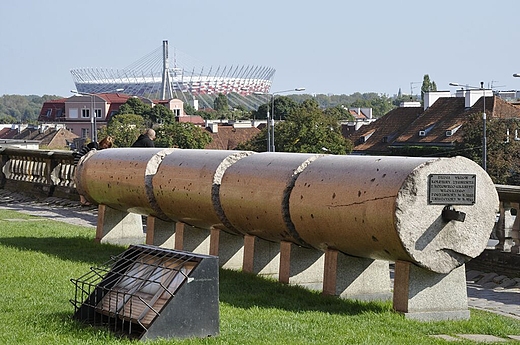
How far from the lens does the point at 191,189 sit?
39.5 ft

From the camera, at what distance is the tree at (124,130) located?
102250mm

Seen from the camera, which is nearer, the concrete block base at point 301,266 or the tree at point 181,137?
the concrete block base at point 301,266

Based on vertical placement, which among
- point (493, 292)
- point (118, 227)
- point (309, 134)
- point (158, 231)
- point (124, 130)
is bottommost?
point (124, 130)

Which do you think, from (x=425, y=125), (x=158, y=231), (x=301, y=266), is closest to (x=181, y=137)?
(x=425, y=125)

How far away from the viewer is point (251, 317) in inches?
359

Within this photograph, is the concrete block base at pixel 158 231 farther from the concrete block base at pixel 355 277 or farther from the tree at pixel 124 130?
the tree at pixel 124 130

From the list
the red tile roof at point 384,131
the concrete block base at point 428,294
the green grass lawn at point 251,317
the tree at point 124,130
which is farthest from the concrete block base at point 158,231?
the red tile roof at point 384,131

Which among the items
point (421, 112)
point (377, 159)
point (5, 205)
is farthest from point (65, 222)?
point (421, 112)

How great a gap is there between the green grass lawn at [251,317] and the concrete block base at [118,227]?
7.72 ft

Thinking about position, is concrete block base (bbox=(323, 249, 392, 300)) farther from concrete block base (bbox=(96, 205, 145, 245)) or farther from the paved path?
concrete block base (bbox=(96, 205, 145, 245))

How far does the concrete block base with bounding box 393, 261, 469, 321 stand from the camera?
943cm

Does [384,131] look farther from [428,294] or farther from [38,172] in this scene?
[428,294]

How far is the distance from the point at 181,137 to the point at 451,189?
91.1 m

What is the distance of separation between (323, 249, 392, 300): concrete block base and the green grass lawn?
198 mm
